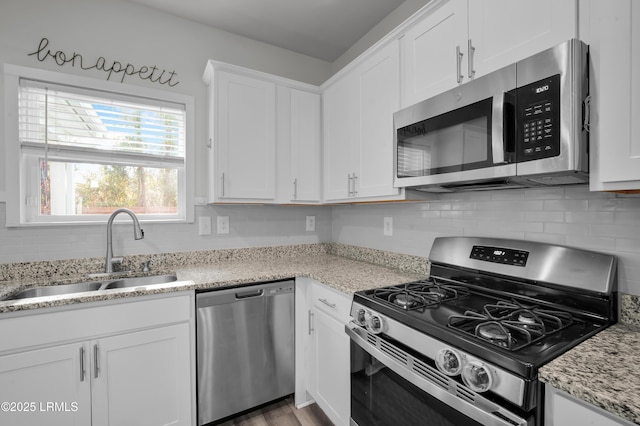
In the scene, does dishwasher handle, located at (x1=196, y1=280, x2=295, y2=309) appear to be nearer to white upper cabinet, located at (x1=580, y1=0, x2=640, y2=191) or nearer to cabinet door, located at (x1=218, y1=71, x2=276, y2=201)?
cabinet door, located at (x1=218, y1=71, x2=276, y2=201)

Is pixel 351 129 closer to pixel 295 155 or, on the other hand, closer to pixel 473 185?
pixel 295 155

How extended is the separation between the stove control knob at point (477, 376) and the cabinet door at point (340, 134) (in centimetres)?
132

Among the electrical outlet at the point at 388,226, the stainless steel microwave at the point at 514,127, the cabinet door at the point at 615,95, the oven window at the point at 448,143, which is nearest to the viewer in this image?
the cabinet door at the point at 615,95

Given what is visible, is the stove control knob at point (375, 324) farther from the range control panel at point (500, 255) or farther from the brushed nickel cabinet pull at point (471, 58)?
the brushed nickel cabinet pull at point (471, 58)

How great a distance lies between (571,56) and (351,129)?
4.06 ft

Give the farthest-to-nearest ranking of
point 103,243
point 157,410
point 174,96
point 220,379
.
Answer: point 174,96 → point 103,243 → point 220,379 → point 157,410

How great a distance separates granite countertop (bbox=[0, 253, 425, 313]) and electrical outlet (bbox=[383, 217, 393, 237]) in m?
0.25

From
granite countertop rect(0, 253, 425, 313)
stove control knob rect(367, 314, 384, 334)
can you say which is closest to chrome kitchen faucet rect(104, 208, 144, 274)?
granite countertop rect(0, 253, 425, 313)

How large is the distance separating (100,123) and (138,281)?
1093 millimetres

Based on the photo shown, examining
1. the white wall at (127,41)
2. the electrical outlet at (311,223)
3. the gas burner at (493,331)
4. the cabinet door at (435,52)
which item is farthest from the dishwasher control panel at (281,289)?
the cabinet door at (435,52)

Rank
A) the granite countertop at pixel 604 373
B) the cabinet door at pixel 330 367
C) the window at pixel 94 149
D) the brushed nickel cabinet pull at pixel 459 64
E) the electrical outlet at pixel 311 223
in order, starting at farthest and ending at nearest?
the electrical outlet at pixel 311 223
the window at pixel 94 149
the cabinet door at pixel 330 367
the brushed nickel cabinet pull at pixel 459 64
the granite countertop at pixel 604 373

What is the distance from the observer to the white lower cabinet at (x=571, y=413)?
0.66 metres

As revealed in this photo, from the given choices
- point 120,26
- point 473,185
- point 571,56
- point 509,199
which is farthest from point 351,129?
point 120,26

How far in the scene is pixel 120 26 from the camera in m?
1.99
